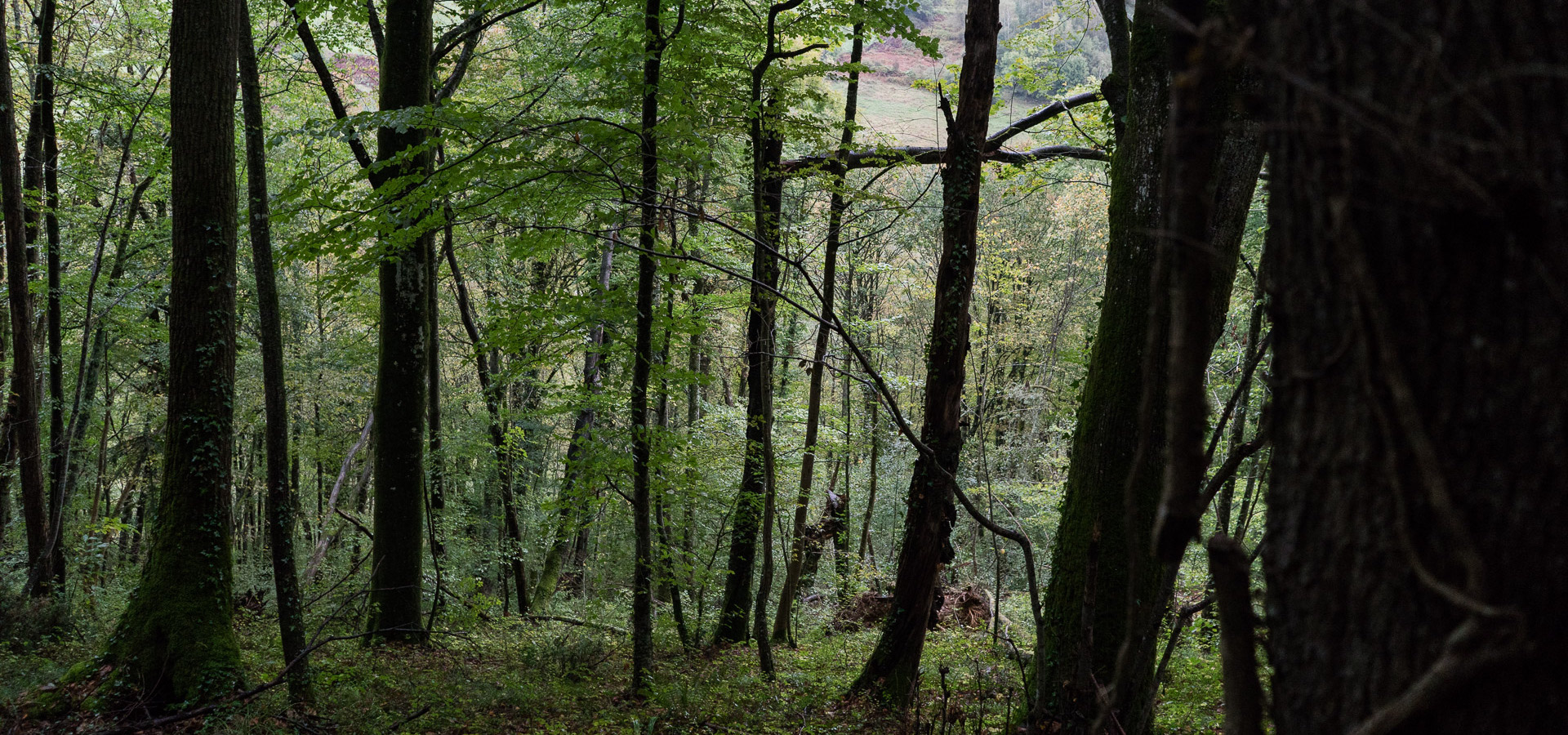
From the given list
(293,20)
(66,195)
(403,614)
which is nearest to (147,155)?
(66,195)

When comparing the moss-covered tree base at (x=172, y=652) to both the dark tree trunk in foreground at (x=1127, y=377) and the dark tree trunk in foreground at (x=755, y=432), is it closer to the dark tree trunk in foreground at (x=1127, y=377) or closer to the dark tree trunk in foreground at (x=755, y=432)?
the dark tree trunk in foreground at (x=755, y=432)

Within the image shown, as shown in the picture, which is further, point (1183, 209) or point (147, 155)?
point (147, 155)

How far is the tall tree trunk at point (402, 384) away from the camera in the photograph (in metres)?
7.25

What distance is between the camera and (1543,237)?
0.78 meters

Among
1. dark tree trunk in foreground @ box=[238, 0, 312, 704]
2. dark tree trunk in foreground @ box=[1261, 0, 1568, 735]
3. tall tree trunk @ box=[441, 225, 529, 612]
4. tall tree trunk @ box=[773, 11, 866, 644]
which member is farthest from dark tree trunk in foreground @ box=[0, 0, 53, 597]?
dark tree trunk in foreground @ box=[1261, 0, 1568, 735]

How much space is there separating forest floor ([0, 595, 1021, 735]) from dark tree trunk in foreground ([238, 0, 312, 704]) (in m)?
0.47

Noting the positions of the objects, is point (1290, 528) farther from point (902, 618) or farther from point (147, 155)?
point (147, 155)

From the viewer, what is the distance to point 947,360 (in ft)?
18.7

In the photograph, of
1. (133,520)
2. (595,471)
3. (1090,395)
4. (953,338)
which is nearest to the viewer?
(1090,395)

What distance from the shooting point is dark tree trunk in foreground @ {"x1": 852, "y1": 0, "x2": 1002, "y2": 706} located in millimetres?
5602

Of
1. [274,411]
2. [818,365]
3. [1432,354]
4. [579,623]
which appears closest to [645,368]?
[818,365]

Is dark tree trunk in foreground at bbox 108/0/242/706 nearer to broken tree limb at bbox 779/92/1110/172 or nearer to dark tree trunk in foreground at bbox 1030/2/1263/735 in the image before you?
broken tree limb at bbox 779/92/1110/172

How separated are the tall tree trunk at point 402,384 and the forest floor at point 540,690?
1.95 ft

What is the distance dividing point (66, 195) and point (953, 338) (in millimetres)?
14216
